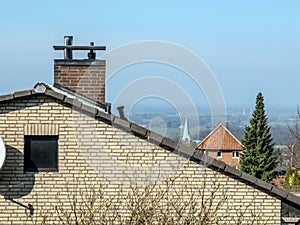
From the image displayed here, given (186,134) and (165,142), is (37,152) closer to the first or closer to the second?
A: (165,142)

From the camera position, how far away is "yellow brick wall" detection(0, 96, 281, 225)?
13234 millimetres

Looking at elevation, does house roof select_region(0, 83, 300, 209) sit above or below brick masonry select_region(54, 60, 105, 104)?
below

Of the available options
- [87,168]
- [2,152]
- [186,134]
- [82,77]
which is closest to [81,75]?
[82,77]

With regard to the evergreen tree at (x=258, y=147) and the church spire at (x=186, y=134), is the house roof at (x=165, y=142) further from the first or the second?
the evergreen tree at (x=258, y=147)

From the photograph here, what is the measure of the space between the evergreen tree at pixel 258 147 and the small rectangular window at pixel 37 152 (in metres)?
37.1

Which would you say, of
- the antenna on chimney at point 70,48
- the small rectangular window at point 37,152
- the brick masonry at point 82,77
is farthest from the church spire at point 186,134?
the antenna on chimney at point 70,48

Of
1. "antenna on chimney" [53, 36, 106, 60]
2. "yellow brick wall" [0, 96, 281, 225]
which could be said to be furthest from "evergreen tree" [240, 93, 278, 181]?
"yellow brick wall" [0, 96, 281, 225]

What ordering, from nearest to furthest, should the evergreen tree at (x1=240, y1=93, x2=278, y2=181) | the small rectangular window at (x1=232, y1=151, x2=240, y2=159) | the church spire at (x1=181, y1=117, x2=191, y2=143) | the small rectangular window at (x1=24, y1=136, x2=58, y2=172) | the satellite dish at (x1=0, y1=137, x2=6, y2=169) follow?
the satellite dish at (x1=0, y1=137, x2=6, y2=169) < the church spire at (x1=181, y1=117, x2=191, y2=143) < the small rectangular window at (x1=24, y1=136, x2=58, y2=172) < the evergreen tree at (x1=240, y1=93, x2=278, y2=181) < the small rectangular window at (x1=232, y1=151, x2=240, y2=159)

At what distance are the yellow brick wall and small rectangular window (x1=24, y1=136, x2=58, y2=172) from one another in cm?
10

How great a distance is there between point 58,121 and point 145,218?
3.96m

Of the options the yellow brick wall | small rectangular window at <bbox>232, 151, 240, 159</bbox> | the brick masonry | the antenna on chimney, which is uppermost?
the antenna on chimney

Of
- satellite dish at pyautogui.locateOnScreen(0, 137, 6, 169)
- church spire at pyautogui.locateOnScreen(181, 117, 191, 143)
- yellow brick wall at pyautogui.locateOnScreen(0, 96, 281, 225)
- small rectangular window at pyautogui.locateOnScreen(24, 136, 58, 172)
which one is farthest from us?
small rectangular window at pyautogui.locateOnScreen(24, 136, 58, 172)

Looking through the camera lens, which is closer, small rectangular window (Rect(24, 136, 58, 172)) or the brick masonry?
small rectangular window (Rect(24, 136, 58, 172))

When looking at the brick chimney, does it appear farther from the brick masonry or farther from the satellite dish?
the satellite dish
